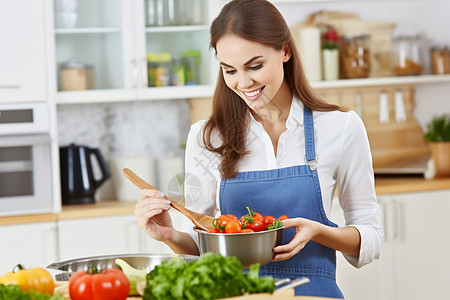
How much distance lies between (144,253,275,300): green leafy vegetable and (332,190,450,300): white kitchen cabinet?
217 cm

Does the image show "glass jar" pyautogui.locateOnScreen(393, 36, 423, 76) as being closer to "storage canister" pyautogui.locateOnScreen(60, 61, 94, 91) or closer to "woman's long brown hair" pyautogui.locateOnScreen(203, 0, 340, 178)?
"storage canister" pyautogui.locateOnScreen(60, 61, 94, 91)

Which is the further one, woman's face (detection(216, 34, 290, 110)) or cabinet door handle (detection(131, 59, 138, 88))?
cabinet door handle (detection(131, 59, 138, 88))

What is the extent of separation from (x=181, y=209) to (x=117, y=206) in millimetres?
1705

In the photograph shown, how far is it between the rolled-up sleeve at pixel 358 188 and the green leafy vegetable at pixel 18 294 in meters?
0.89

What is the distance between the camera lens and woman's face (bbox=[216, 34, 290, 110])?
158cm

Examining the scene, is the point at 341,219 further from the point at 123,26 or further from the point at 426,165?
the point at 123,26

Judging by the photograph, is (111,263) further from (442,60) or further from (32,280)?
(442,60)

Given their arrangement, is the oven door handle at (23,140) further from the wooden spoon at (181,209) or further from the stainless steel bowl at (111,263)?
the stainless steel bowl at (111,263)

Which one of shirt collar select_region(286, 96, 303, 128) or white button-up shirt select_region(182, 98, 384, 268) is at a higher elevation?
shirt collar select_region(286, 96, 303, 128)

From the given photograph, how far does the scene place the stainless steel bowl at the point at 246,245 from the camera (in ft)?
4.29

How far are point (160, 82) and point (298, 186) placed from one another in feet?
5.69

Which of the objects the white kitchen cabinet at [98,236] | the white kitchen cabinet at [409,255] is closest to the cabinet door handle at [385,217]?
the white kitchen cabinet at [409,255]

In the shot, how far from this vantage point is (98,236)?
3.04 meters

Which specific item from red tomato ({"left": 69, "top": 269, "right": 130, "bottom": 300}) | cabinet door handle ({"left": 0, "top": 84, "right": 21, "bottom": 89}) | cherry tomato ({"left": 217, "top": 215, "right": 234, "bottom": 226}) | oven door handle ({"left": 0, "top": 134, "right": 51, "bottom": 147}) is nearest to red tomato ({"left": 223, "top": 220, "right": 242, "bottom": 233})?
cherry tomato ({"left": 217, "top": 215, "right": 234, "bottom": 226})
